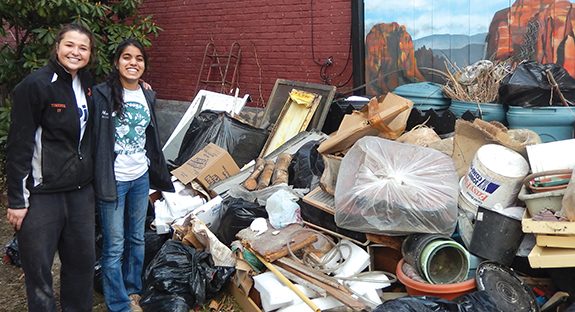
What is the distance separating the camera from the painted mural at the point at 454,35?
443 centimetres

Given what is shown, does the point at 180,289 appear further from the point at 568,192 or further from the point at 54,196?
the point at 568,192

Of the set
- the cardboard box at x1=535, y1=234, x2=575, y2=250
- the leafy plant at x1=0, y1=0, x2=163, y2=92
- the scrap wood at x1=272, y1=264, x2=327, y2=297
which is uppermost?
the leafy plant at x1=0, y1=0, x2=163, y2=92

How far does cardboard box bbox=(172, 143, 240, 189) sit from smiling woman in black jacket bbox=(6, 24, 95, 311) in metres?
1.78

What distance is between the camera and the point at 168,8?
26.1ft

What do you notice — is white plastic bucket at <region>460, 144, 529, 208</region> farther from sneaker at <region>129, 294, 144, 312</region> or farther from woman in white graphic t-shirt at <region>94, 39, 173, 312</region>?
sneaker at <region>129, 294, 144, 312</region>

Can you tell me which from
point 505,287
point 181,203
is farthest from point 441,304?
point 181,203

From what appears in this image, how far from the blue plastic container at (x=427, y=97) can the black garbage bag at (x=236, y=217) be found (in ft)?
6.44

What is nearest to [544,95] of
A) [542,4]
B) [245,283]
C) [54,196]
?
[542,4]

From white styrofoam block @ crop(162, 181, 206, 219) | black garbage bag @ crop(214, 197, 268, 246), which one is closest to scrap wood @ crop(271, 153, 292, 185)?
black garbage bag @ crop(214, 197, 268, 246)

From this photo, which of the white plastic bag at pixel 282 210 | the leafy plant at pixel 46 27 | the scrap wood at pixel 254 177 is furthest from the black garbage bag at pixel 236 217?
the leafy plant at pixel 46 27

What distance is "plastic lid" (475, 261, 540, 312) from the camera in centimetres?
266

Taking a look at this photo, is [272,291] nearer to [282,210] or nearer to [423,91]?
[282,210]

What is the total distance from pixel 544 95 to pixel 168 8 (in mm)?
6146

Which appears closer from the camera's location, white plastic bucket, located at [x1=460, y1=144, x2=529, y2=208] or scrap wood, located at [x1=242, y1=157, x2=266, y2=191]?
white plastic bucket, located at [x1=460, y1=144, x2=529, y2=208]
